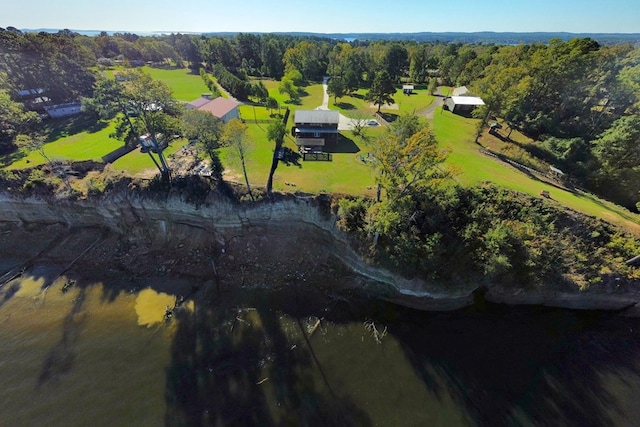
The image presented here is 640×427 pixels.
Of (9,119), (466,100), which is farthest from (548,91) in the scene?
(9,119)

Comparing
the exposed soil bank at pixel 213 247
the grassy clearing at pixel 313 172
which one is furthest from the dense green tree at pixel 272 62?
the exposed soil bank at pixel 213 247

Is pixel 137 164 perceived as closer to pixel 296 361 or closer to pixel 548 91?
pixel 296 361

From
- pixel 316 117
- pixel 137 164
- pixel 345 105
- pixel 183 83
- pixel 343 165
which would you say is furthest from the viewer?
pixel 183 83

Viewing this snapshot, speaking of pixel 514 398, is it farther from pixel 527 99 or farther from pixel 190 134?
pixel 527 99

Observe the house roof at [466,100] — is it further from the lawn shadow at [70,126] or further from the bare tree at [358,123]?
the lawn shadow at [70,126]

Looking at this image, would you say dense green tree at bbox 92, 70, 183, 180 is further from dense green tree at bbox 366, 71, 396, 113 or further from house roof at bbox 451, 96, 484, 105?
house roof at bbox 451, 96, 484, 105
